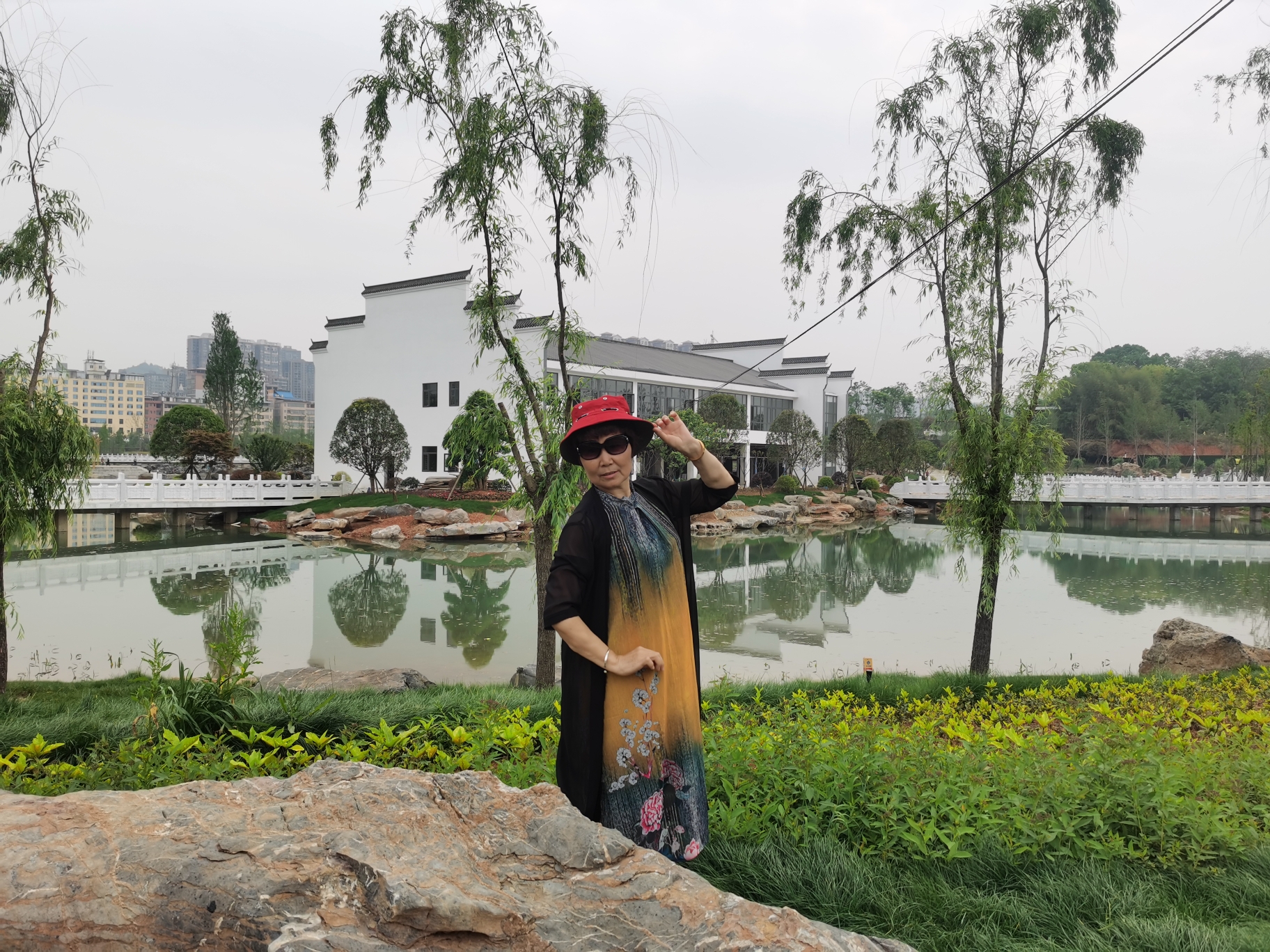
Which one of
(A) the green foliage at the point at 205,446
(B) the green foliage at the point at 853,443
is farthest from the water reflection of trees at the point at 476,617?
(B) the green foliage at the point at 853,443

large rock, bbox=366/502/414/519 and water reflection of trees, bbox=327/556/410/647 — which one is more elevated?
large rock, bbox=366/502/414/519

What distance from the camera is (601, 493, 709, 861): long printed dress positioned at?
2164mm

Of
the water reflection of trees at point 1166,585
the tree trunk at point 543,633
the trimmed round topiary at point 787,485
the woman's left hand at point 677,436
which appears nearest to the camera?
the woman's left hand at point 677,436

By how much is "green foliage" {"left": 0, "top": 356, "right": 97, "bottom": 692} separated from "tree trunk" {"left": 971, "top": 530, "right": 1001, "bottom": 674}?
7.35 meters

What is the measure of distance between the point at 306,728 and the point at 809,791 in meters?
2.31

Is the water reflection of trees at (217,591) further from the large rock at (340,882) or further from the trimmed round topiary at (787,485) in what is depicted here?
the trimmed round topiary at (787,485)

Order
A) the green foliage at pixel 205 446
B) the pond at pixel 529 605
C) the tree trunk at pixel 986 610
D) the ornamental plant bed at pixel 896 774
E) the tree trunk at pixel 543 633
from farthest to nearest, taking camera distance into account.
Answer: the green foliage at pixel 205 446 < the pond at pixel 529 605 < the tree trunk at pixel 986 610 < the tree trunk at pixel 543 633 < the ornamental plant bed at pixel 896 774

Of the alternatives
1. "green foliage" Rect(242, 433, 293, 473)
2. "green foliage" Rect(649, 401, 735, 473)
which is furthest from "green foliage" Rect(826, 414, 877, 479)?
"green foliage" Rect(242, 433, 293, 473)

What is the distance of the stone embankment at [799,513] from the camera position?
2477cm

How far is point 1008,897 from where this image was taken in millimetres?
2297

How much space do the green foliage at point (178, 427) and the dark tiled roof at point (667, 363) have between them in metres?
14.7

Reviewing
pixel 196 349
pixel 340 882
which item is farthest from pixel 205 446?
pixel 196 349

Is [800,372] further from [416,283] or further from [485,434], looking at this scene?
[485,434]

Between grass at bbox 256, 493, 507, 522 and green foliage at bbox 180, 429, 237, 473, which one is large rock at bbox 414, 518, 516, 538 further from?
green foliage at bbox 180, 429, 237, 473
